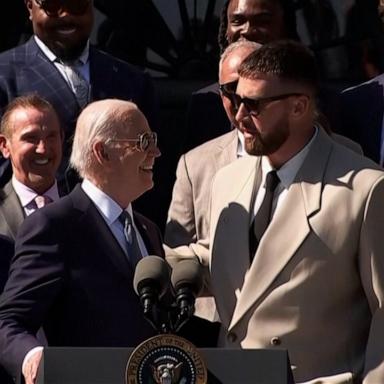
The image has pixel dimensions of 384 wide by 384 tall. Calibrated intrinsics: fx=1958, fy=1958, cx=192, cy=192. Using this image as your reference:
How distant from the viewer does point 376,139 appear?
7.63m

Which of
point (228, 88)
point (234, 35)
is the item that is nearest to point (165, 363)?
point (228, 88)

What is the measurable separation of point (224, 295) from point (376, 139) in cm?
158

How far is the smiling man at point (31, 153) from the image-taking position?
7355 millimetres

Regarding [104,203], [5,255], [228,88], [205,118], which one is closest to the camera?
[104,203]

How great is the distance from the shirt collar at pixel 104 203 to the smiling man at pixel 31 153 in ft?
2.90

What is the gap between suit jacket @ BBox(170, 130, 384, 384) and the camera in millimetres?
6098

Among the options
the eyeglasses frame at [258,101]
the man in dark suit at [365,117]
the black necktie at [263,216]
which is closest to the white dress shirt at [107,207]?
the black necktie at [263,216]

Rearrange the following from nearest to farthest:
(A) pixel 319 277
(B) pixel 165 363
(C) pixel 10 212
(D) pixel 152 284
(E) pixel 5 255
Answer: (B) pixel 165 363
(D) pixel 152 284
(A) pixel 319 277
(E) pixel 5 255
(C) pixel 10 212

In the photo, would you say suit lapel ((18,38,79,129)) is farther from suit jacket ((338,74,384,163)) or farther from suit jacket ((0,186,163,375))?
suit jacket ((0,186,163,375))

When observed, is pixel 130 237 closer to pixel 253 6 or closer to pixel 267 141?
pixel 267 141

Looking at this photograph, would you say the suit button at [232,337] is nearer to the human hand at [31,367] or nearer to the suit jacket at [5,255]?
the human hand at [31,367]

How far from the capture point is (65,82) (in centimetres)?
774

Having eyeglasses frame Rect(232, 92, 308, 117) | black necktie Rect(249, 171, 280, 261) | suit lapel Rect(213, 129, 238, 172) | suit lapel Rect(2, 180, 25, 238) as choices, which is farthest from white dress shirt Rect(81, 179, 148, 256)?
suit lapel Rect(213, 129, 238, 172)

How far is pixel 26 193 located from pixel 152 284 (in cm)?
191
